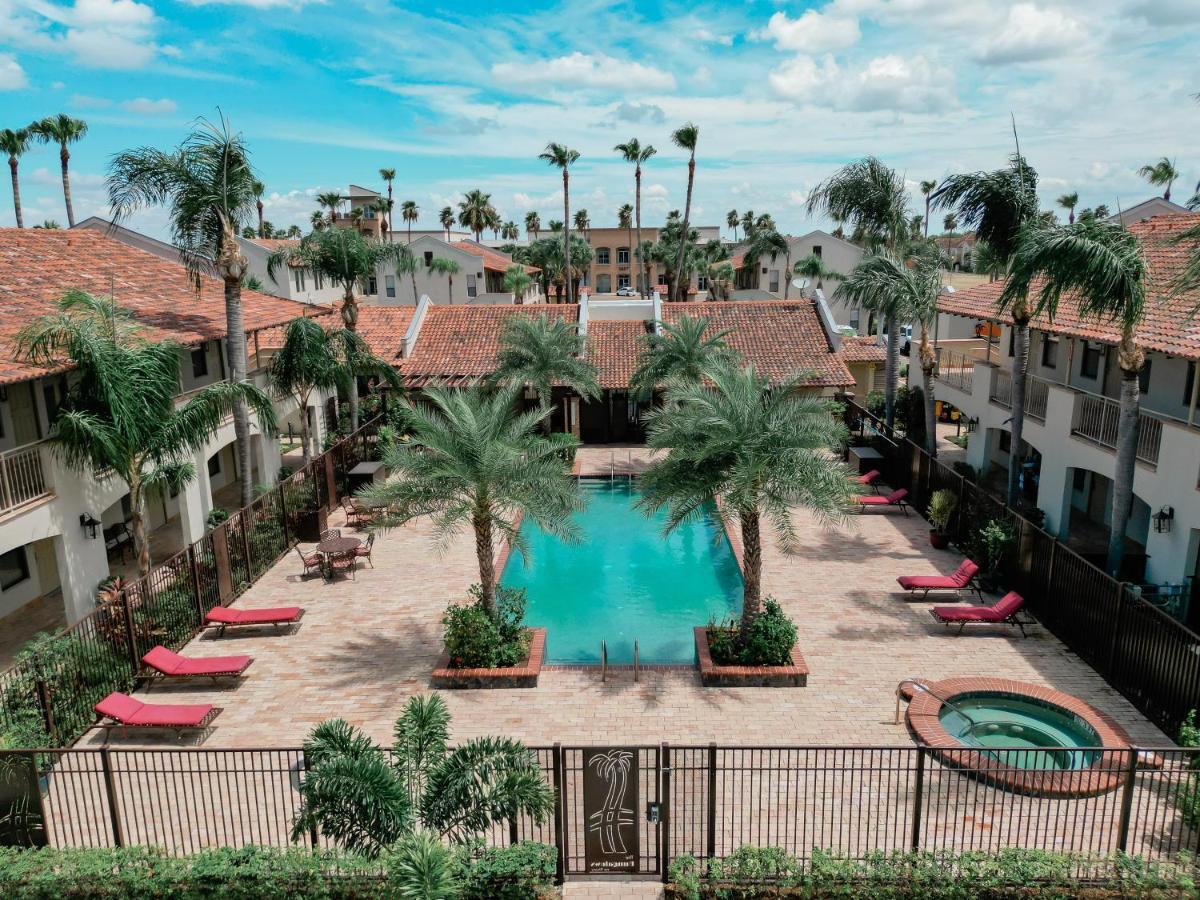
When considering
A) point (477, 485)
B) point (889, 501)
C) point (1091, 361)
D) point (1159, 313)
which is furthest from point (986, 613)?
point (1091, 361)

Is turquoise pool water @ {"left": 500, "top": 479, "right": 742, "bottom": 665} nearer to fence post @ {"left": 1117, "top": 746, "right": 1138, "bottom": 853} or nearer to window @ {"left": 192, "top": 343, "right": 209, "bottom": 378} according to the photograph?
fence post @ {"left": 1117, "top": 746, "right": 1138, "bottom": 853}

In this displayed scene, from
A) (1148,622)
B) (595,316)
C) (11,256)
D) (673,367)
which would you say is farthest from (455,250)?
(1148,622)

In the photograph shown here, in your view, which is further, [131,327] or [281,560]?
[281,560]

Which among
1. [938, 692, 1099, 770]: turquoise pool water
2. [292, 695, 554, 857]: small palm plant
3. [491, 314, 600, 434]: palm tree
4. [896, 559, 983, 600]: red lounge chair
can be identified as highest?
[491, 314, 600, 434]: palm tree

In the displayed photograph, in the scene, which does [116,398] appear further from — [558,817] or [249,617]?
[558,817]

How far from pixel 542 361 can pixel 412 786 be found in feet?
68.4

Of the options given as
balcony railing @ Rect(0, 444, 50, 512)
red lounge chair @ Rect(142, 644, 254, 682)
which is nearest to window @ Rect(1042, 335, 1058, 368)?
red lounge chair @ Rect(142, 644, 254, 682)

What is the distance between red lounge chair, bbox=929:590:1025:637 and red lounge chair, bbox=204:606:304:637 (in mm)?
12535

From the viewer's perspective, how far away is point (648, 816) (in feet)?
30.3

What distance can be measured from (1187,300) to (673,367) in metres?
15.0

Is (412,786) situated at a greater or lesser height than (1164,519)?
lesser

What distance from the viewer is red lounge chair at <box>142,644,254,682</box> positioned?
1372 cm

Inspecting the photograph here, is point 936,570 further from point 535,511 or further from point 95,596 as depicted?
point 95,596

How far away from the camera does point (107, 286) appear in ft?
67.2
